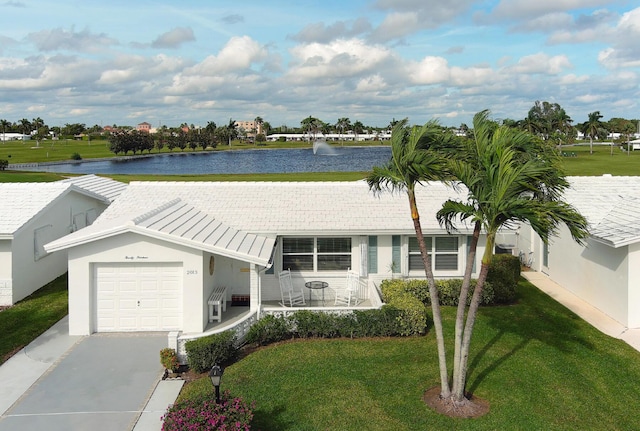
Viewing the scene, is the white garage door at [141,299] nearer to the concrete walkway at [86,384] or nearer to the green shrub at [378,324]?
the concrete walkway at [86,384]

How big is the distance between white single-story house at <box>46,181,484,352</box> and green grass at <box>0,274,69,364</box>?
138 cm

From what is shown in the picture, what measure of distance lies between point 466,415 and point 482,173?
457cm

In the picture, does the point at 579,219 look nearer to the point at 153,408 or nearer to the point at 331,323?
the point at 331,323

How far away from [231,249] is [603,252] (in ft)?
36.8

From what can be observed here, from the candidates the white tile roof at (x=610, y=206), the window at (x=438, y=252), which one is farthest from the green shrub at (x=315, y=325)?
the white tile roof at (x=610, y=206)

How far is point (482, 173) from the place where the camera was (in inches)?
379

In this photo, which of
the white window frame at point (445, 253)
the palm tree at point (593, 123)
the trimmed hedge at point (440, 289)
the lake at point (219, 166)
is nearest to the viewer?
the trimmed hedge at point (440, 289)

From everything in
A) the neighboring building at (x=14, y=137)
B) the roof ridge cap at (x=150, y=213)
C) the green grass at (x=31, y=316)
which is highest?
the neighboring building at (x=14, y=137)

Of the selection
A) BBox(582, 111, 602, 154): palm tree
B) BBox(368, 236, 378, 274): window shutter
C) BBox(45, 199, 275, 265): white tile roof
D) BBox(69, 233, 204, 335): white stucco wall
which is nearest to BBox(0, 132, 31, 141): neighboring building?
BBox(582, 111, 602, 154): palm tree

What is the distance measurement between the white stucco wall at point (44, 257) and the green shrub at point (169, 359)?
8166 mm

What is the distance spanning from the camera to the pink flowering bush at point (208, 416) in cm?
802

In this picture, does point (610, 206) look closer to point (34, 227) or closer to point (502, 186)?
point (502, 186)

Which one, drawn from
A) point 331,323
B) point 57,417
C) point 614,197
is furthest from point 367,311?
point 614,197

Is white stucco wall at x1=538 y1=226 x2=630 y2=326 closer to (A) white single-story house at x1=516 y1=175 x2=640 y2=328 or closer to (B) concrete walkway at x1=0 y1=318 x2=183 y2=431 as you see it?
(A) white single-story house at x1=516 y1=175 x2=640 y2=328
